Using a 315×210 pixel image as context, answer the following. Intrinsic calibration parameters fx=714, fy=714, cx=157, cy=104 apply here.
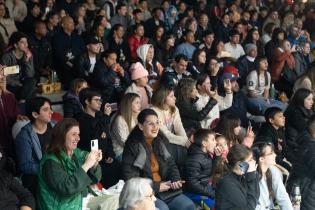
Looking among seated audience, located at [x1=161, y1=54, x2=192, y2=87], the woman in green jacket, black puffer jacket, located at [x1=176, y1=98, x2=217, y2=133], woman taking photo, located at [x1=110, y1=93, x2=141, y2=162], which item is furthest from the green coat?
seated audience, located at [x1=161, y1=54, x2=192, y2=87]

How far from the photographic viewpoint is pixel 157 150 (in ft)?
22.5

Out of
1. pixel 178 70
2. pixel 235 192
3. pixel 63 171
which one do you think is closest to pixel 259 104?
pixel 178 70

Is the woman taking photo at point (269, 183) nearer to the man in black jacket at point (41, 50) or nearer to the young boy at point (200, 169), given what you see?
the young boy at point (200, 169)

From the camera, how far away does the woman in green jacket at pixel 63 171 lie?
19.1 ft

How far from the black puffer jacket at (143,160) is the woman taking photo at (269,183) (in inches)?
31.8

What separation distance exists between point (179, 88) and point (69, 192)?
329cm

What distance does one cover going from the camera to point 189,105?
8719 millimetres

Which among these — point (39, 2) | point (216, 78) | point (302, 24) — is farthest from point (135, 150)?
point (302, 24)

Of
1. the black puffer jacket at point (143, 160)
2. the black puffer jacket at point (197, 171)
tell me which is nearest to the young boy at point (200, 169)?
the black puffer jacket at point (197, 171)

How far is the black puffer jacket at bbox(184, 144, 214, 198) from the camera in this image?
704 cm

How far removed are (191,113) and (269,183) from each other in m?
2.20

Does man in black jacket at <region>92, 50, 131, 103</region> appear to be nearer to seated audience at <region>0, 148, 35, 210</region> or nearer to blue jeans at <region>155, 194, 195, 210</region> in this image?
blue jeans at <region>155, 194, 195, 210</region>

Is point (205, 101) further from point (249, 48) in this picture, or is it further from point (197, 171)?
point (249, 48)

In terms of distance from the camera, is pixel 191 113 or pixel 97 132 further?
pixel 191 113
